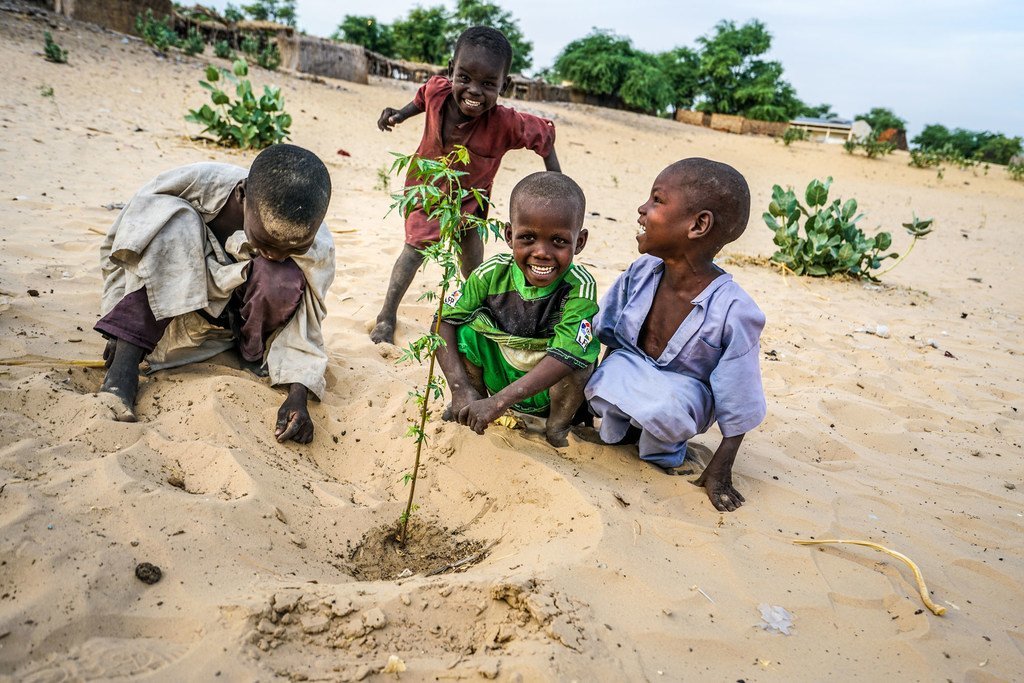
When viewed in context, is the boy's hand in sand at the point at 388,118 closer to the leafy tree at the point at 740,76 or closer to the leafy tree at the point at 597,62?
the leafy tree at the point at 597,62

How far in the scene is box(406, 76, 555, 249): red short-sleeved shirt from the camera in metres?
3.25

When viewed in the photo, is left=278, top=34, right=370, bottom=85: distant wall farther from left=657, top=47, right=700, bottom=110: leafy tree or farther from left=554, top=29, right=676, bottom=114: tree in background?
left=657, top=47, right=700, bottom=110: leafy tree

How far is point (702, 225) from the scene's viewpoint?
2.22 metres

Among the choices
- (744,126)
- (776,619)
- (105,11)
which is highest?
(744,126)

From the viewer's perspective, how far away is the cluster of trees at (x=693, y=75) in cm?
1962

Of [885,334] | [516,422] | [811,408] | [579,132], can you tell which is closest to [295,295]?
[516,422]

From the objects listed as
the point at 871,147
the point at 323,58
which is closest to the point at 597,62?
the point at 871,147

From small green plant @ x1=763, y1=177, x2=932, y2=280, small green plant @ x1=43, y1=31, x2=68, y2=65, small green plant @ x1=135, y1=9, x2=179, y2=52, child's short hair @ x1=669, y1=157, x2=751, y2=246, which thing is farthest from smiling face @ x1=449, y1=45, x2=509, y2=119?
small green plant @ x1=135, y1=9, x2=179, y2=52

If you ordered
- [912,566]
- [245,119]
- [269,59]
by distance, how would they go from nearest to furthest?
[912,566] < [245,119] < [269,59]

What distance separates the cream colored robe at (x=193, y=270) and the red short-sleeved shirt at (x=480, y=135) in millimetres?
860

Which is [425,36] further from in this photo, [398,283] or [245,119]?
[398,283]

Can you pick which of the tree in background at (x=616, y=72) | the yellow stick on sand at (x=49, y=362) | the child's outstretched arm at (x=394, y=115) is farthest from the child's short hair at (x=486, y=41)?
the tree in background at (x=616, y=72)

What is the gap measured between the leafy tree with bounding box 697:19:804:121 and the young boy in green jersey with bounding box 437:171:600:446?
23.8m

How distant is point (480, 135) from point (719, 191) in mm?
1453
